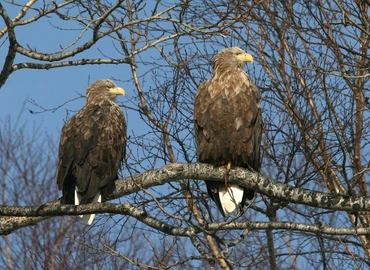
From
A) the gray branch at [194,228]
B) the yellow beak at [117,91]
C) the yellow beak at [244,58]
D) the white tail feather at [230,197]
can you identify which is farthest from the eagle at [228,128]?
the yellow beak at [117,91]

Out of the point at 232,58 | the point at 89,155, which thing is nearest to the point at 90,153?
the point at 89,155

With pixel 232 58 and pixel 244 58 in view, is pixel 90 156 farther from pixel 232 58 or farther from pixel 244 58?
pixel 244 58

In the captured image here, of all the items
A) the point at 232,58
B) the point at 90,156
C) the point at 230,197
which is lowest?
the point at 230,197

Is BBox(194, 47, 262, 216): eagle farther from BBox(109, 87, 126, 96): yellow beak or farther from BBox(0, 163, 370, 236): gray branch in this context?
BBox(109, 87, 126, 96): yellow beak

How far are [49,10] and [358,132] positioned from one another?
3.58 meters

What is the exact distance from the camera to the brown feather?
6805mm

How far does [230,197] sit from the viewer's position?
6.84 metres

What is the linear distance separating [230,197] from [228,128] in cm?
62

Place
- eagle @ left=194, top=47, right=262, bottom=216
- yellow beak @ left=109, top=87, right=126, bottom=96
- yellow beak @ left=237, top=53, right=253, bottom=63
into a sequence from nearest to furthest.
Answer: eagle @ left=194, top=47, right=262, bottom=216
yellow beak @ left=237, top=53, right=253, bottom=63
yellow beak @ left=109, top=87, right=126, bottom=96

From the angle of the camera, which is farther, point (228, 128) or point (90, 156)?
point (90, 156)

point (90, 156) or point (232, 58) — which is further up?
point (232, 58)

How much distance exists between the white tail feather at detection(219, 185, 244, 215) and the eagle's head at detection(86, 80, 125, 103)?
182cm

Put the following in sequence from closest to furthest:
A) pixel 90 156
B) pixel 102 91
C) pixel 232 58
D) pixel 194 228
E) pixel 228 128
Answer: pixel 194 228 < pixel 228 128 < pixel 90 156 < pixel 232 58 < pixel 102 91

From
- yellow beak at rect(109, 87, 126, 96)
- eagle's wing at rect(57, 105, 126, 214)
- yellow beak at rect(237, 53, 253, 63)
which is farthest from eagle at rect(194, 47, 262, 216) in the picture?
yellow beak at rect(109, 87, 126, 96)
